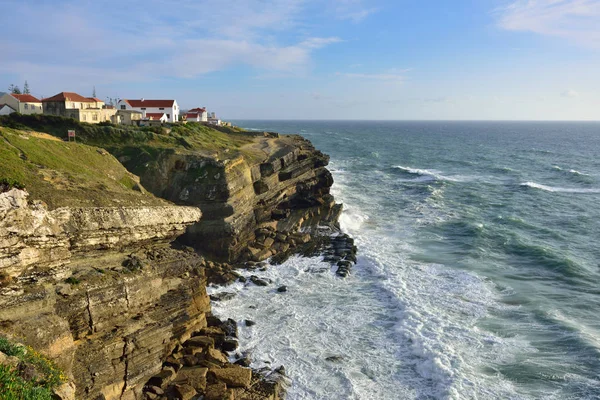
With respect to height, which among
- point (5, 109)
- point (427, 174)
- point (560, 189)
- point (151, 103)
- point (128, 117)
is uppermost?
point (151, 103)

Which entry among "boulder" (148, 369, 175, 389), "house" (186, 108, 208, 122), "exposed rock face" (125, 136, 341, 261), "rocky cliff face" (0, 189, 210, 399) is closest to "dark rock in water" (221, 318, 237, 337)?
"rocky cliff face" (0, 189, 210, 399)

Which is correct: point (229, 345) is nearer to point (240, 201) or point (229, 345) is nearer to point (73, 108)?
point (240, 201)

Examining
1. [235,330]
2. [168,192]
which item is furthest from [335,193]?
[235,330]

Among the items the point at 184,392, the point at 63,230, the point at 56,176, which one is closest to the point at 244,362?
the point at 184,392

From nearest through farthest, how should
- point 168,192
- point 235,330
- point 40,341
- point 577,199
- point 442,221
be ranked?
point 40,341 → point 235,330 → point 168,192 → point 442,221 → point 577,199

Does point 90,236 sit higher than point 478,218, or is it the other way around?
point 90,236

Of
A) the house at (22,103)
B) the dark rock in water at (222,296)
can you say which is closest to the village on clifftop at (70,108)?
the house at (22,103)

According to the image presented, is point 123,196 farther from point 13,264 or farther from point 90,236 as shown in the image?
point 13,264
